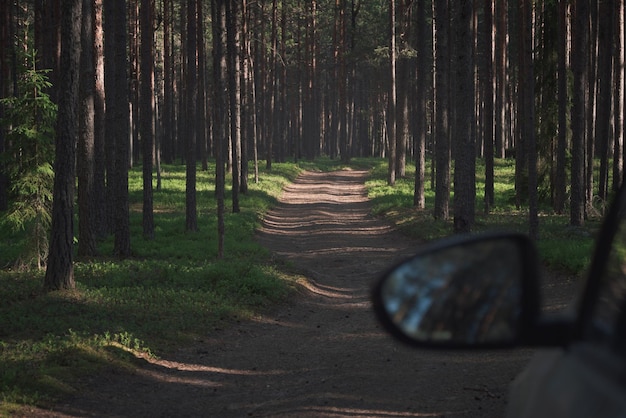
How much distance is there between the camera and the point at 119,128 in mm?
20297

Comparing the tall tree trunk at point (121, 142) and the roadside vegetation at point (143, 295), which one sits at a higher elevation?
the tall tree trunk at point (121, 142)

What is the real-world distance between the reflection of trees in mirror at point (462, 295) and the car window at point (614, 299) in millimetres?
175

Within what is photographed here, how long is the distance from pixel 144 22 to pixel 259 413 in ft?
54.7

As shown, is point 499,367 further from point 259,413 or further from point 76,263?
point 76,263

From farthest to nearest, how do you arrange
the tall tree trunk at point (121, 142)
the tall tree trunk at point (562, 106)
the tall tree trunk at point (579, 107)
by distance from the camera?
the tall tree trunk at point (562, 106) < the tall tree trunk at point (579, 107) < the tall tree trunk at point (121, 142)

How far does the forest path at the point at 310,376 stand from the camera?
8.55 m

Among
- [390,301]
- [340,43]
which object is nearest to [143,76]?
[390,301]

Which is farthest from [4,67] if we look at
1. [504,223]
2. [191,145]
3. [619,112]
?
[619,112]

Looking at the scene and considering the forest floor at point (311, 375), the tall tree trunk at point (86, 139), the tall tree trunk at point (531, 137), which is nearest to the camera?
the forest floor at point (311, 375)

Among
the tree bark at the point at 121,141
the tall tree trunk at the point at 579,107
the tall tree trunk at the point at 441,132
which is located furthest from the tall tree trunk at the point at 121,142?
the tall tree trunk at the point at 579,107

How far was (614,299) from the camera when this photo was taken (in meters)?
1.67

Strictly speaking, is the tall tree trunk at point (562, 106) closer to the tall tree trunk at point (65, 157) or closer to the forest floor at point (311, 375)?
the forest floor at point (311, 375)

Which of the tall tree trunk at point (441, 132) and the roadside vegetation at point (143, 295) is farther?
the tall tree trunk at point (441, 132)

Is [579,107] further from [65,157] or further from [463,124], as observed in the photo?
[65,157]
